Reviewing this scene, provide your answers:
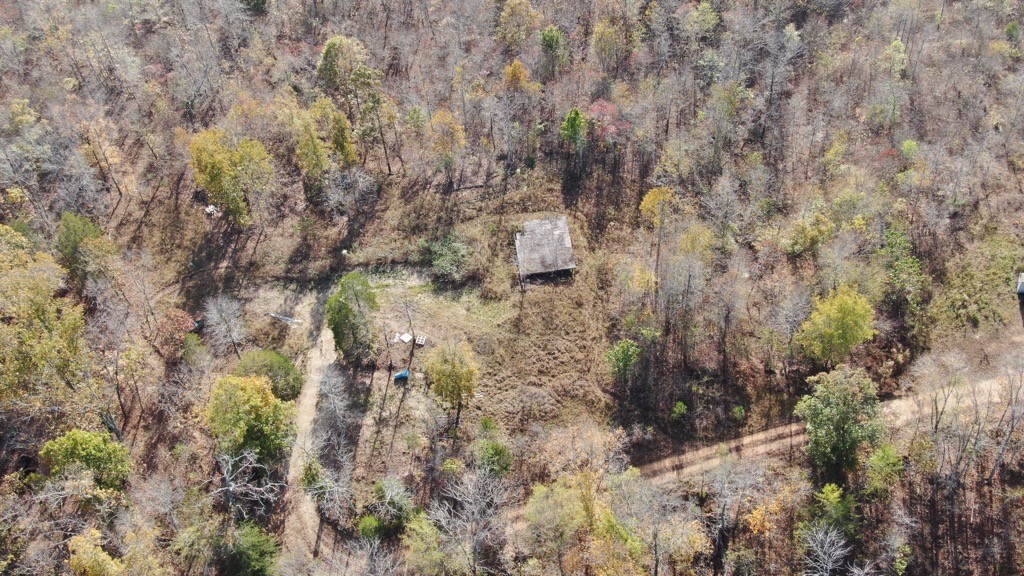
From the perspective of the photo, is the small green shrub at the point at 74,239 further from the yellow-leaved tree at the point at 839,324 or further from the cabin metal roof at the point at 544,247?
the yellow-leaved tree at the point at 839,324

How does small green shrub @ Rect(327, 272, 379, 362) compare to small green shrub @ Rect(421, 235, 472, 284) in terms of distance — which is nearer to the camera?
small green shrub @ Rect(327, 272, 379, 362)

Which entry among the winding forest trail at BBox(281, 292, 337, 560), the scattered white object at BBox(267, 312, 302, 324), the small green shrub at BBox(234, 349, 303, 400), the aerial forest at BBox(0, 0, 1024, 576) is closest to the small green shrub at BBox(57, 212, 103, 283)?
the aerial forest at BBox(0, 0, 1024, 576)

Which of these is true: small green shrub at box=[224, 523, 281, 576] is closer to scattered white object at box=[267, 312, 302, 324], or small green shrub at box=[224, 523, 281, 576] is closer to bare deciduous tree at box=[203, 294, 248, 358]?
bare deciduous tree at box=[203, 294, 248, 358]

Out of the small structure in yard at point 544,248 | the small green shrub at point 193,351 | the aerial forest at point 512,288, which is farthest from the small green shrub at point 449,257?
the small green shrub at point 193,351

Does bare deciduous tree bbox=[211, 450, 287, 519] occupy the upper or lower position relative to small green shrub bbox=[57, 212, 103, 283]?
lower

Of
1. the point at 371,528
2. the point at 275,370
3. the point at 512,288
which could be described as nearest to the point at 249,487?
the point at 371,528

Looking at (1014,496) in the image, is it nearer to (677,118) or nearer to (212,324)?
(677,118)

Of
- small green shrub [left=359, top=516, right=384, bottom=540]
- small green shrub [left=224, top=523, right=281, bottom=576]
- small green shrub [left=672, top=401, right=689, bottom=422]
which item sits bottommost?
small green shrub [left=224, top=523, right=281, bottom=576]
